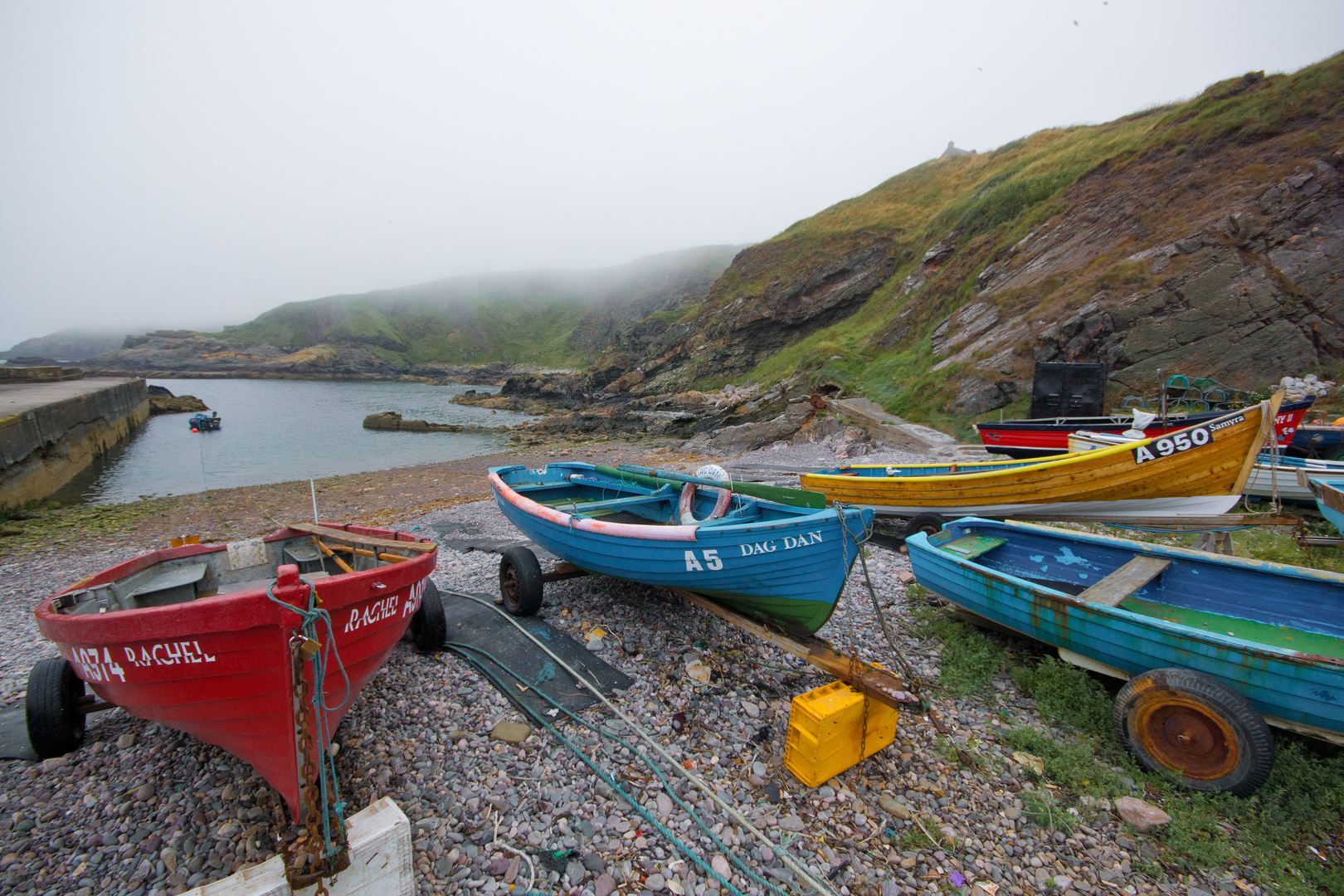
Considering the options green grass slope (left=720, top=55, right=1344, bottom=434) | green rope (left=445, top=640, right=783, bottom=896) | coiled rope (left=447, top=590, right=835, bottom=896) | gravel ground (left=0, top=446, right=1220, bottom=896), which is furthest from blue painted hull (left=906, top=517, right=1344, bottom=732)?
green grass slope (left=720, top=55, right=1344, bottom=434)

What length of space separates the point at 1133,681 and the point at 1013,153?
5092 cm

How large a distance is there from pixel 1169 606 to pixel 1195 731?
7.32 feet

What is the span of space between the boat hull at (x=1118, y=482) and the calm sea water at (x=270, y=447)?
85.0ft

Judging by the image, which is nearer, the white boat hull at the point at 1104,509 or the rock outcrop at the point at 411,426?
the white boat hull at the point at 1104,509

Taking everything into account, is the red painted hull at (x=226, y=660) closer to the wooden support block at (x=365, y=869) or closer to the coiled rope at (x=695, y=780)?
the wooden support block at (x=365, y=869)

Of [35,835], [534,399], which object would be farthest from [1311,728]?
[534,399]

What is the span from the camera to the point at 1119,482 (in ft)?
27.5

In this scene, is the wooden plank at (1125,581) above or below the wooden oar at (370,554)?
below

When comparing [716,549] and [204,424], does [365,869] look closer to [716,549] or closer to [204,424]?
[716,549]

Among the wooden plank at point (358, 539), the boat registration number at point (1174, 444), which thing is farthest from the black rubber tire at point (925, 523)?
the wooden plank at point (358, 539)

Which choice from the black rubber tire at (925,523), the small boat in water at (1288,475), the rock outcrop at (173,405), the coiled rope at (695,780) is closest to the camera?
the coiled rope at (695,780)

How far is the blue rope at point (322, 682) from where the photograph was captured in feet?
9.73

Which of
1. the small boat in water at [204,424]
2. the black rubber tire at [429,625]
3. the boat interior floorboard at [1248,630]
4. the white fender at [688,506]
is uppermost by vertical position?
the white fender at [688,506]

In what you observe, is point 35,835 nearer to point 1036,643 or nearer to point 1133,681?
point 1133,681
